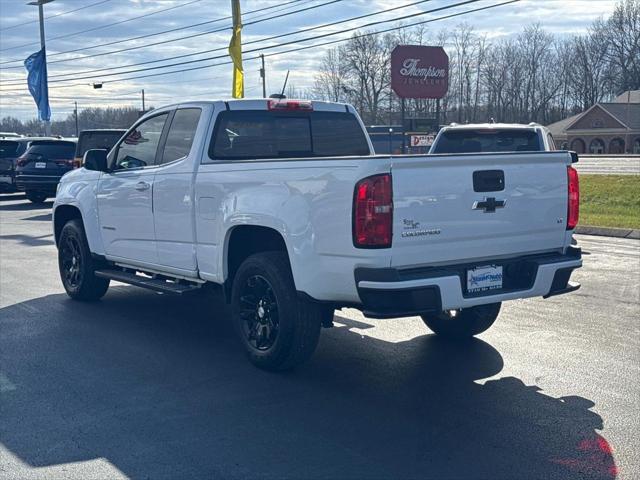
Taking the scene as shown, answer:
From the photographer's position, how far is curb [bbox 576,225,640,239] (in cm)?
1496

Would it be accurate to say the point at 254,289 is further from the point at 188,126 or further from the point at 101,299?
the point at 101,299

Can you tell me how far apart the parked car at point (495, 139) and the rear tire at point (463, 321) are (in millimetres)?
4369

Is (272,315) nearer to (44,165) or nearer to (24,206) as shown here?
(44,165)

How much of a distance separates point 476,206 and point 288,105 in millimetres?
2528

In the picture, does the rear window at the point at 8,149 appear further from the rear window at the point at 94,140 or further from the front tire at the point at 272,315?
the front tire at the point at 272,315

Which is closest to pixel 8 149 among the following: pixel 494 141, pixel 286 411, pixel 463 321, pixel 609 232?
pixel 609 232

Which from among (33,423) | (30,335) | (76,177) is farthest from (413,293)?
(76,177)

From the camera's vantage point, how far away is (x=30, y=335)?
7.45 meters

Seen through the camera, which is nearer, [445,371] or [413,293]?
[413,293]

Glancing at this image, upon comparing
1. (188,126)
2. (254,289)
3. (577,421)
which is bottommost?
(577,421)

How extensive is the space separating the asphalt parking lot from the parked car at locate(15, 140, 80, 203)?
15.2m

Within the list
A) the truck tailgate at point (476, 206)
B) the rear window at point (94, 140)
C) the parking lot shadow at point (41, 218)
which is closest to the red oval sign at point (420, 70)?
the rear window at point (94, 140)

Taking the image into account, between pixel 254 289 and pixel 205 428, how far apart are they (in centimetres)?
153

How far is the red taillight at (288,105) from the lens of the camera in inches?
291
